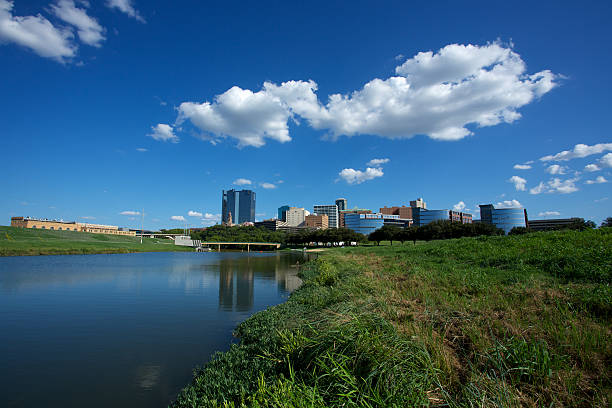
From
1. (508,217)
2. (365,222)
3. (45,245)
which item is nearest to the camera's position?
(45,245)

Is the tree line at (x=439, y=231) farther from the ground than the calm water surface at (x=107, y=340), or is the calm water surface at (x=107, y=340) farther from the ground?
the tree line at (x=439, y=231)

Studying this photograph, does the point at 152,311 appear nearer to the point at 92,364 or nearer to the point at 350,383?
the point at 92,364

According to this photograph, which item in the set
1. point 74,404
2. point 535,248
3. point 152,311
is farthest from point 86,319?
point 535,248

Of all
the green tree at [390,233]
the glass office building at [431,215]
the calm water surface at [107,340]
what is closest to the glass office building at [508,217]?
the glass office building at [431,215]

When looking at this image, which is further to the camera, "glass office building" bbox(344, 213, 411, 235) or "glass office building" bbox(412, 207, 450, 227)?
"glass office building" bbox(344, 213, 411, 235)

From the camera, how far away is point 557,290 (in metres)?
7.66

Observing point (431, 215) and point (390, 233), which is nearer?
point (390, 233)

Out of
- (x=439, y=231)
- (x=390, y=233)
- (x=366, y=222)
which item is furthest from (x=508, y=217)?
(x=439, y=231)

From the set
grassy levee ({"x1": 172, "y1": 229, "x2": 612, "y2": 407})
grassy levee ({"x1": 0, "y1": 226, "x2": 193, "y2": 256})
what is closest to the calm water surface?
grassy levee ({"x1": 172, "y1": 229, "x2": 612, "y2": 407})

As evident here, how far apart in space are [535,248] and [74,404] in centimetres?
1874

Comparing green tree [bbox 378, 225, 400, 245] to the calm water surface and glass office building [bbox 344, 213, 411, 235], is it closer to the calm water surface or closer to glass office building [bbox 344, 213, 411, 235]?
the calm water surface

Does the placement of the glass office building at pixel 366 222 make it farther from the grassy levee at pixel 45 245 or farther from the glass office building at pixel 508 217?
the grassy levee at pixel 45 245

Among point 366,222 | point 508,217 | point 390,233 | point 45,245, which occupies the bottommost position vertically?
point 45,245

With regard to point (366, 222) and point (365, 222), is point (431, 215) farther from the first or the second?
point (365, 222)
